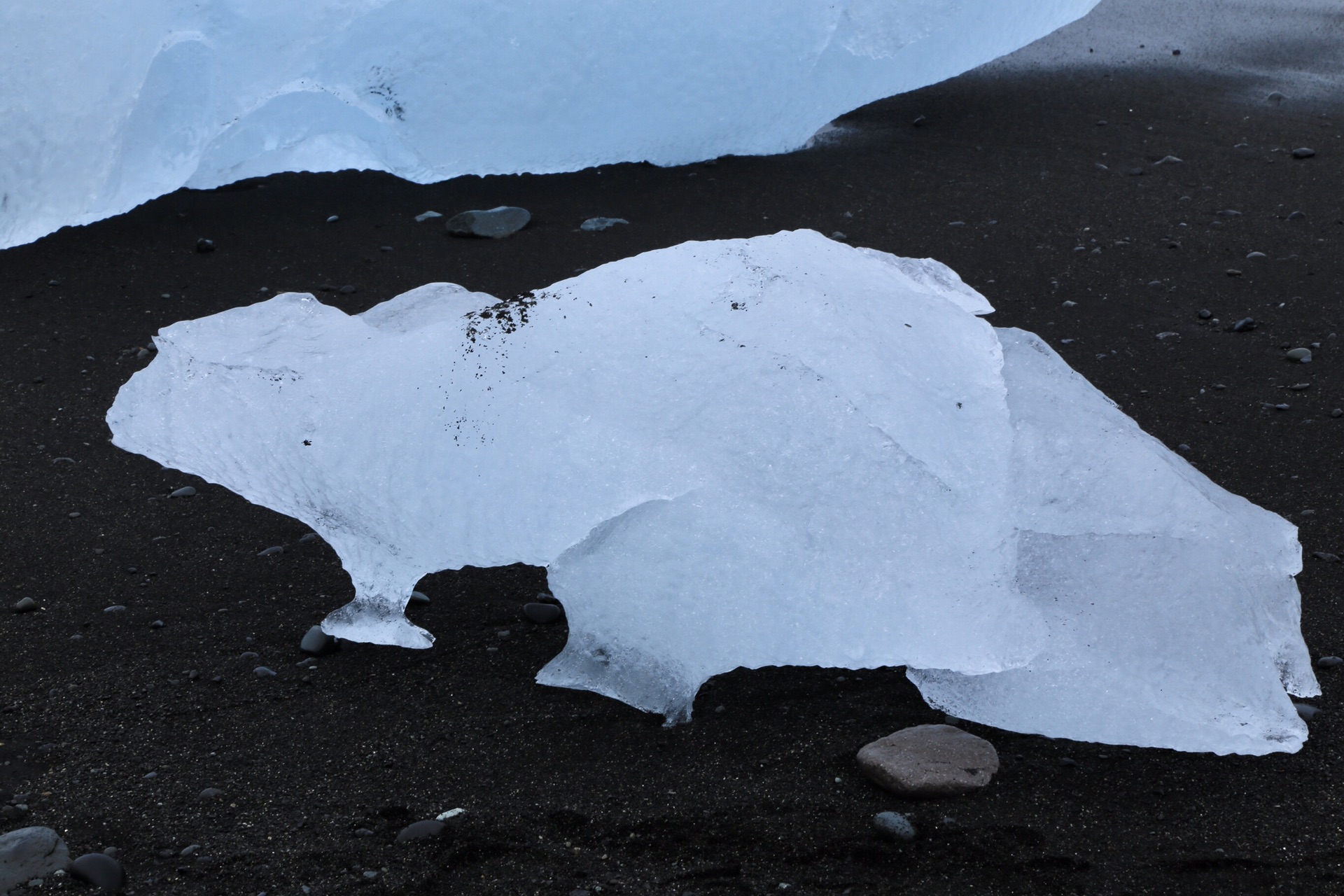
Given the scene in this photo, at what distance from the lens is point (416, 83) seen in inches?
203

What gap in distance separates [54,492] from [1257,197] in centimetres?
451

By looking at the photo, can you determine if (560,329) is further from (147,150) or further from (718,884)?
(147,150)

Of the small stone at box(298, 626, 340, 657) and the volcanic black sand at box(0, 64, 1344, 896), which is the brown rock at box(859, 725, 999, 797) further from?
the small stone at box(298, 626, 340, 657)

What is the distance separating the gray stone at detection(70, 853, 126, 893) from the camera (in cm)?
194

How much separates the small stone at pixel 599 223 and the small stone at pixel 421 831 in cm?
324

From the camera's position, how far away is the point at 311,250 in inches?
189

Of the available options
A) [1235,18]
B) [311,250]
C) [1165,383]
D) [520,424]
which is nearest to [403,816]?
[520,424]

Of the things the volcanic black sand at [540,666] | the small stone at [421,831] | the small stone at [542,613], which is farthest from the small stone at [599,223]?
the small stone at [421,831]

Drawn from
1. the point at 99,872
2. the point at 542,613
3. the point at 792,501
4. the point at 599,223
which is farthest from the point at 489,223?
the point at 99,872

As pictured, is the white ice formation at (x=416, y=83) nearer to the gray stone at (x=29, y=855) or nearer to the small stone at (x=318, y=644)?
the small stone at (x=318, y=644)

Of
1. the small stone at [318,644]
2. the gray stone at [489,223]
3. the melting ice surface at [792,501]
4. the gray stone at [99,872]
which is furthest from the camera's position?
the gray stone at [489,223]

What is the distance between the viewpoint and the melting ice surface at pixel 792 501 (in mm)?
2227

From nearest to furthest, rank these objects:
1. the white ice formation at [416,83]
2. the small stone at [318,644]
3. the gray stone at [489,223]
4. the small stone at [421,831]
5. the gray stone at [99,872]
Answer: the gray stone at [99,872]
the small stone at [421,831]
the small stone at [318,644]
the white ice formation at [416,83]
the gray stone at [489,223]

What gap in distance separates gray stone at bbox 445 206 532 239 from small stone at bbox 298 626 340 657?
2.59 m
